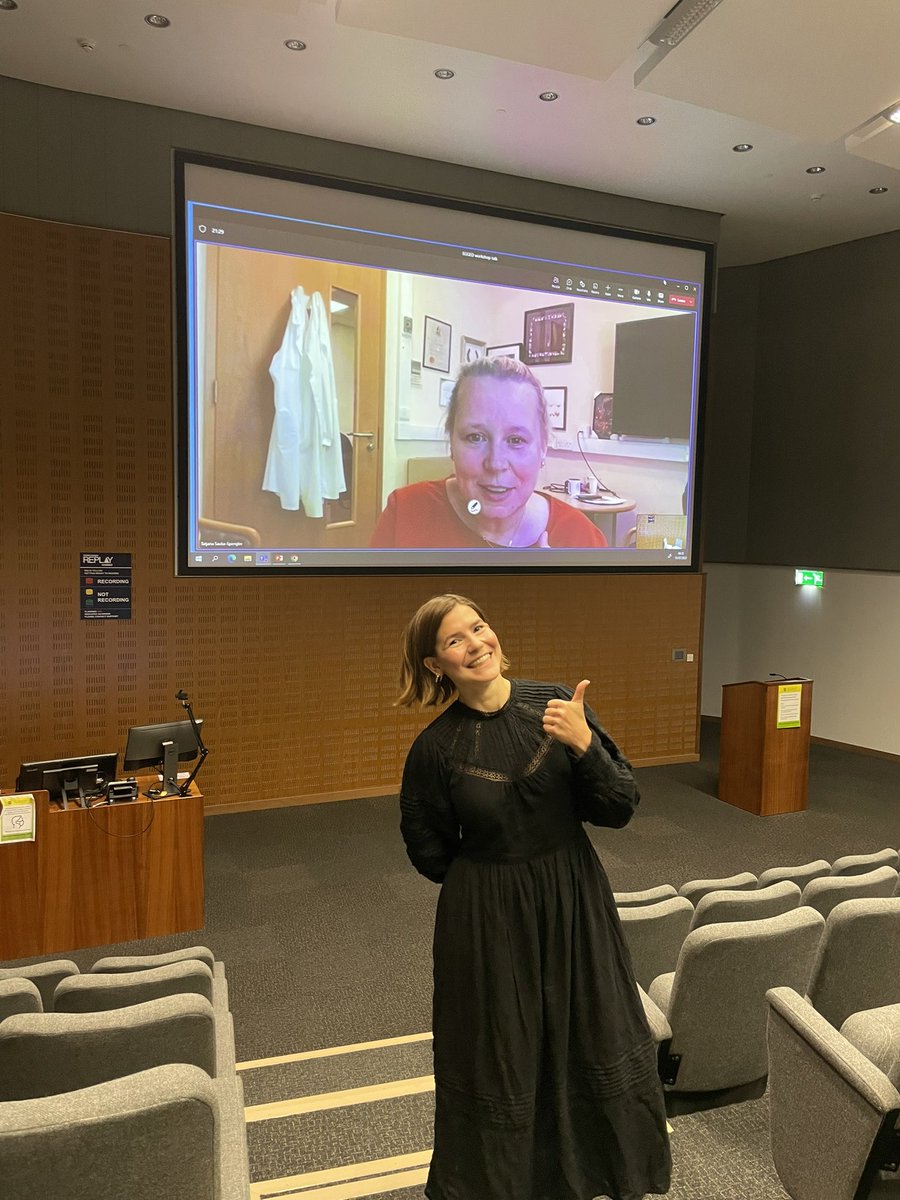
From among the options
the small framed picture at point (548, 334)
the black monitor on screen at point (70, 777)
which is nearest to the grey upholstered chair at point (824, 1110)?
the black monitor on screen at point (70, 777)

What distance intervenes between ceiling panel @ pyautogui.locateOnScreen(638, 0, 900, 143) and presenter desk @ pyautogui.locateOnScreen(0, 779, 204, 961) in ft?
13.0

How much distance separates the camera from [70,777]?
12.4 ft

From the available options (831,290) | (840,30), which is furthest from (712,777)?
(840,30)

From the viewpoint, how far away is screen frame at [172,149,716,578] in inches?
194

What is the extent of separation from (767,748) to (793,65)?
12.5 feet

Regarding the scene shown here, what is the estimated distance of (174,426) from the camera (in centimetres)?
508

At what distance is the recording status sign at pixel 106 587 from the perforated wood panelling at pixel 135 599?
58 mm

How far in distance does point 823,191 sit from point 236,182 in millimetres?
4058

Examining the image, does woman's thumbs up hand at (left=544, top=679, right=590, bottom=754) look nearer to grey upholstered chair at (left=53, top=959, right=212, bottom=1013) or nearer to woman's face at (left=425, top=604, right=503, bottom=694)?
woman's face at (left=425, top=604, right=503, bottom=694)

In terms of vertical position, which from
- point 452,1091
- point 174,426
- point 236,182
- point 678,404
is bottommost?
point 452,1091

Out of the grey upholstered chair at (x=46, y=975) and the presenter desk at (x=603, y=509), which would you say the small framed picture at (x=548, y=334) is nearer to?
the presenter desk at (x=603, y=509)

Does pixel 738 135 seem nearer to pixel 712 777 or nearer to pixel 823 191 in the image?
pixel 823 191

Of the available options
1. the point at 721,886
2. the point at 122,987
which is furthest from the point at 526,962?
the point at 721,886

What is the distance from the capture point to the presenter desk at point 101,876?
3559mm
